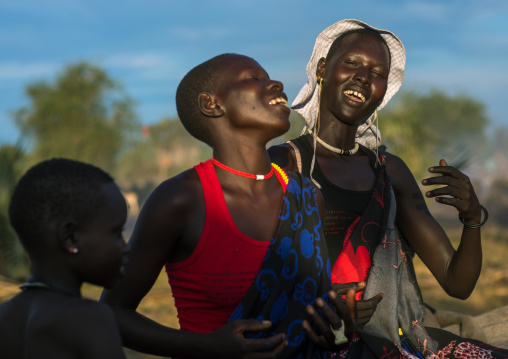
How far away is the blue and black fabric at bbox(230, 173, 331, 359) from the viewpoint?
218 centimetres

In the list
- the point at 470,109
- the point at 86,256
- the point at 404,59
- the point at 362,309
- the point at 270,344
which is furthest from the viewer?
the point at 470,109

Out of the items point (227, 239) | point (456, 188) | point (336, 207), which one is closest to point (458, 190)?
point (456, 188)

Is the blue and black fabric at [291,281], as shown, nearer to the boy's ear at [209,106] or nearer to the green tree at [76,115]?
the boy's ear at [209,106]

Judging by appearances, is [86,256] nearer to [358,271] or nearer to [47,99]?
[358,271]

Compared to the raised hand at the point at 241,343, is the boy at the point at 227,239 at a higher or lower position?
higher

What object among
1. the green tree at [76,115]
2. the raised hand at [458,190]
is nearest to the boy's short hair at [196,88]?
the raised hand at [458,190]

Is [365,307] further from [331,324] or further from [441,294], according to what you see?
[441,294]

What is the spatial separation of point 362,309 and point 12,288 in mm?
5734

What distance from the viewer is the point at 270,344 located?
1998 millimetres

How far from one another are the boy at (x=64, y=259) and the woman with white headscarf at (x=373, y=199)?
121 cm

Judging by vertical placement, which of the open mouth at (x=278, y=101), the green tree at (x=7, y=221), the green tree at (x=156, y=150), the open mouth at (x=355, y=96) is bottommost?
the green tree at (x=7, y=221)

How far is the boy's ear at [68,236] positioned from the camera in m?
1.65

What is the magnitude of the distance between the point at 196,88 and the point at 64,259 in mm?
911

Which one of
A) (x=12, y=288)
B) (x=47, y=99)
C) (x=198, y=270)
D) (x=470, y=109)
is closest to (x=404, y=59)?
(x=198, y=270)
